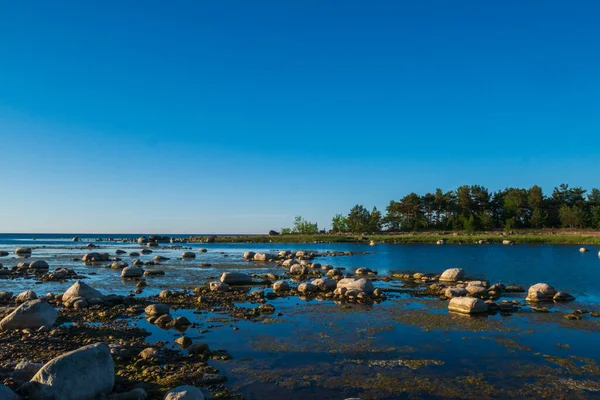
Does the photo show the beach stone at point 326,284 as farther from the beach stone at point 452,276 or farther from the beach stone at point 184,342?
the beach stone at point 184,342

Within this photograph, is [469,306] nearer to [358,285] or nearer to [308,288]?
[358,285]

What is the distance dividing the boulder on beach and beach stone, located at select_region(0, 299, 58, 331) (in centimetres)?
790

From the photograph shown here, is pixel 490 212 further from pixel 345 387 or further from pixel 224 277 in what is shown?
pixel 345 387

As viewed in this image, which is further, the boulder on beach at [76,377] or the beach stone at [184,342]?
the beach stone at [184,342]

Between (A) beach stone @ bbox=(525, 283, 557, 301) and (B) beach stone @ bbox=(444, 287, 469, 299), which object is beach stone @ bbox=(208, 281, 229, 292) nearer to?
(B) beach stone @ bbox=(444, 287, 469, 299)

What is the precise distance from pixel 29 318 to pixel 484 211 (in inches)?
5492

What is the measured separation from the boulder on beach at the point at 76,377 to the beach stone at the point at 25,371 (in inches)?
51.9

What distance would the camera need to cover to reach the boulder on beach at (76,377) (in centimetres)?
973

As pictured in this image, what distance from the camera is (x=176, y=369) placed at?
41.7 feet

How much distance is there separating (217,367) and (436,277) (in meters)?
28.6

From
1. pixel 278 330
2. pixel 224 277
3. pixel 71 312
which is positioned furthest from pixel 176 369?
pixel 224 277

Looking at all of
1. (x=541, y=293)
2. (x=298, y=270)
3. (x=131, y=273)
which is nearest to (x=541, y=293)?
(x=541, y=293)

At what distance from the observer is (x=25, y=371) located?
11.2 m

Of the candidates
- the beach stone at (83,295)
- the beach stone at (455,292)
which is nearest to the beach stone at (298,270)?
the beach stone at (455,292)
